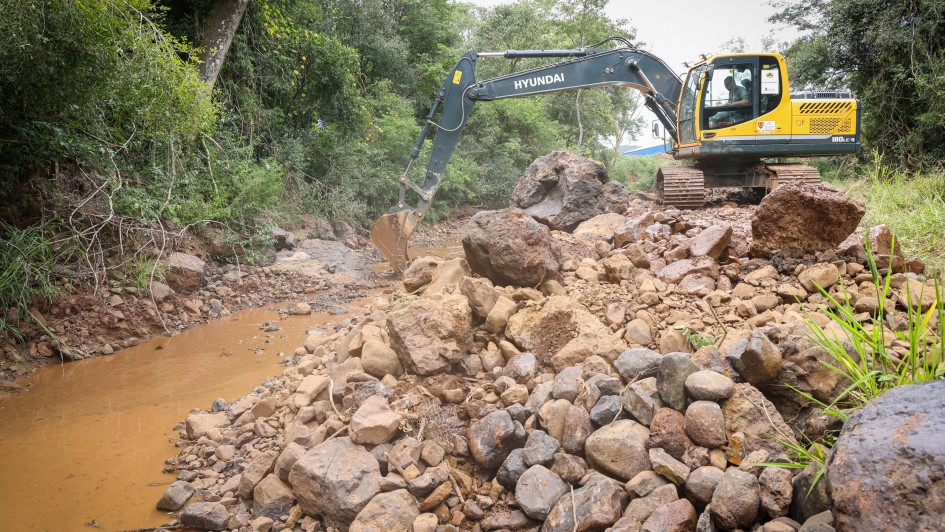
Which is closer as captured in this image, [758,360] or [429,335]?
[758,360]

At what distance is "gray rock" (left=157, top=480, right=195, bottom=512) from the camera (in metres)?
2.89

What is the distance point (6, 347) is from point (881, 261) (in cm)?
692

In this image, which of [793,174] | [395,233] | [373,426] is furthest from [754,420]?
[793,174]

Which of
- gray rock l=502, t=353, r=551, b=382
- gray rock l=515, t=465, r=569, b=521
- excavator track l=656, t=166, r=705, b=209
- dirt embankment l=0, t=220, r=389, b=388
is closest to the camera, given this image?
gray rock l=515, t=465, r=569, b=521

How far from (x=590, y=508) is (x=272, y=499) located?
1501 mm

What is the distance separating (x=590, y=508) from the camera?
2215 mm

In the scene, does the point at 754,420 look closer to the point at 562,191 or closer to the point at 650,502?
the point at 650,502

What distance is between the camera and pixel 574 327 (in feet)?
11.0

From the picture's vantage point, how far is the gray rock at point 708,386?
241cm

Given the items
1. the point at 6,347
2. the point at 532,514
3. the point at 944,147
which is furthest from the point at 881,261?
the point at 944,147

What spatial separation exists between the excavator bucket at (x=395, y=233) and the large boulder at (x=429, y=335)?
4.11m

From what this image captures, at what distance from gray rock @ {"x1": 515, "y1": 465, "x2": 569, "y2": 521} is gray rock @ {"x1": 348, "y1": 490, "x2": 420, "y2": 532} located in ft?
1.55

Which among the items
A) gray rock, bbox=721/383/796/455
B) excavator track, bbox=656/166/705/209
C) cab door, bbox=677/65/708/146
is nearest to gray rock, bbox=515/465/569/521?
gray rock, bbox=721/383/796/455

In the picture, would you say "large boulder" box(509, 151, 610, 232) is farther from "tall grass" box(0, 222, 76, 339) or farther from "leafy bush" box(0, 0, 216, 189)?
"tall grass" box(0, 222, 76, 339)
